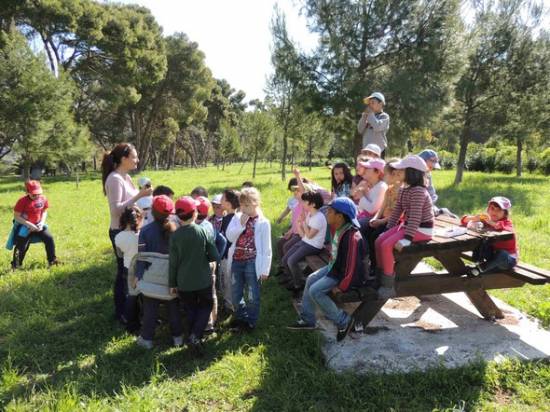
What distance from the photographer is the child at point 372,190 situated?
4914 millimetres

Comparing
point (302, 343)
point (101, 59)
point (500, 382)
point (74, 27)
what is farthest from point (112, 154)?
point (101, 59)

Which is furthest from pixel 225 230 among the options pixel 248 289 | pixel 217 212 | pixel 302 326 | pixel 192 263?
pixel 302 326

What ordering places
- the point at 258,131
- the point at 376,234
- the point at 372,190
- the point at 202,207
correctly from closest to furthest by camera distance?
1. the point at 376,234
2. the point at 202,207
3. the point at 372,190
4. the point at 258,131

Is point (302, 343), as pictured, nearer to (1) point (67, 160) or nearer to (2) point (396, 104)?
(2) point (396, 104)

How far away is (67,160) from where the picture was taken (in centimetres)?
2006

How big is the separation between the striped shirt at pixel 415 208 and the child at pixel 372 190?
3.14 ft

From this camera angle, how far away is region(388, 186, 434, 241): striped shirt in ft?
12.4

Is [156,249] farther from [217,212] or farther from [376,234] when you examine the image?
[376,234]

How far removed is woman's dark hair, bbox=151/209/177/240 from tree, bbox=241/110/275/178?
20.8 m

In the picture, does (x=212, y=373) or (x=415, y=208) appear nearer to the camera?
(x=212, y=373)

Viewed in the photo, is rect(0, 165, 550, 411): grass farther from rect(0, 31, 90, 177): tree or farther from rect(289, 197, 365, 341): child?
rect(0, 31, 90, 177): tree

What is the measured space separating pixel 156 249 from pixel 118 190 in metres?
1.01

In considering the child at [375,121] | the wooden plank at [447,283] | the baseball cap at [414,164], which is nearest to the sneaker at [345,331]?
the wooden plank at [447,283]

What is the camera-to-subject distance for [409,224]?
12.5 ft
